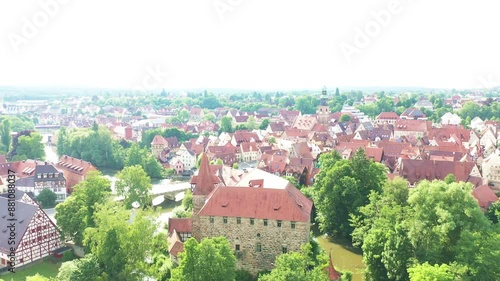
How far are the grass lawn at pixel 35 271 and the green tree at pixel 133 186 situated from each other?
510 inches

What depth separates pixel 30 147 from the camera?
8062 centimetres

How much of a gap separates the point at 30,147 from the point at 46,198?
27.8 m

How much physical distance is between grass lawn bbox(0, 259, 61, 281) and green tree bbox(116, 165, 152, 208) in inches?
510

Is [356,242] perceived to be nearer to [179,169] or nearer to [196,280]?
[196,280]

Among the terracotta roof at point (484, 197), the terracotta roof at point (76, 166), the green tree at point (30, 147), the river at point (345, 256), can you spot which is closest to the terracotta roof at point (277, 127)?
the green tree at point (30, 147)

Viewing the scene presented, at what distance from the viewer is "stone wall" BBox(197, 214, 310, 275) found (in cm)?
3238

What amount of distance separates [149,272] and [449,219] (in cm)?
1983

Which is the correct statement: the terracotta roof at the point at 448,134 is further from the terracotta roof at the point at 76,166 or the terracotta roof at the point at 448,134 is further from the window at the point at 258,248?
the window at the point at 258,248

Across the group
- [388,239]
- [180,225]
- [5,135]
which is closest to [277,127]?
[5,135]

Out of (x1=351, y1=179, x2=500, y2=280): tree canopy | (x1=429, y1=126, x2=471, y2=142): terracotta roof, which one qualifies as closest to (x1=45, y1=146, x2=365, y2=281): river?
(x1=351, y1=179, x2=500, y2=280): tree canopy

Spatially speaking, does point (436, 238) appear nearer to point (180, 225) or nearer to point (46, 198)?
point (180, 225)

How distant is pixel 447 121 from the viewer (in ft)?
415

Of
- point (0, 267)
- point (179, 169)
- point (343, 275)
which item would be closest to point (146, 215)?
point (0, 267)

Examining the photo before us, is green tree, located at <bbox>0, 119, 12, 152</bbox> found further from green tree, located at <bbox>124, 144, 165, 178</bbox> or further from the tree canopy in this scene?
the tree canopy
